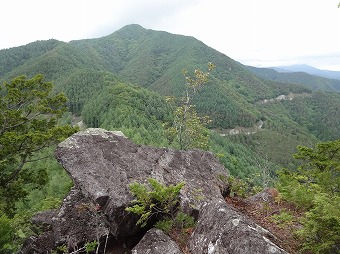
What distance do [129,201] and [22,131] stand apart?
13.8m

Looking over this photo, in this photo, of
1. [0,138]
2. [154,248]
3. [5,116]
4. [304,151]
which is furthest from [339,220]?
[5,116]

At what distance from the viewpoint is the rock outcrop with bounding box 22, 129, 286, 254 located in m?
7.53

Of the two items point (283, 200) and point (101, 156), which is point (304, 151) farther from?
point (101, 156)

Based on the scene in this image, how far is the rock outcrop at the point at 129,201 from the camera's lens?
7527 millimetres

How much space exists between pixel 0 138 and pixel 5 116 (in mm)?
2313

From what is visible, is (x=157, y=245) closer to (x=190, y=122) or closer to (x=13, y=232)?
(x=13, y=232)

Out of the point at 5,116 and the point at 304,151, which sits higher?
the point at 5,116

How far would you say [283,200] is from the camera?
12211 millimetres

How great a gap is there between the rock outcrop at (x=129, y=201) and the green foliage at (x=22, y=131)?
7.11 metres

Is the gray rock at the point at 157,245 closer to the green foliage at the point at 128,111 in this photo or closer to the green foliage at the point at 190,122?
the green foliage at the point at 190,122

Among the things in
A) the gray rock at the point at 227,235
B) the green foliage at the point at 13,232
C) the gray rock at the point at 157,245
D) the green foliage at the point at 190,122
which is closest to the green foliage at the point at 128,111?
the green foliage at the point at 190,122

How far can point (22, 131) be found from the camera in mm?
20312

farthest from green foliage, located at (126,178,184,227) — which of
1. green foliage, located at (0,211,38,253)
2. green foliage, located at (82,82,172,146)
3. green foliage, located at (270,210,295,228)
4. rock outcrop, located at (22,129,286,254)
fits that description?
green foliage, located at (82,82,172,146)

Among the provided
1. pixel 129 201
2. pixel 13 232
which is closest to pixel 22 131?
pixel 13 232
